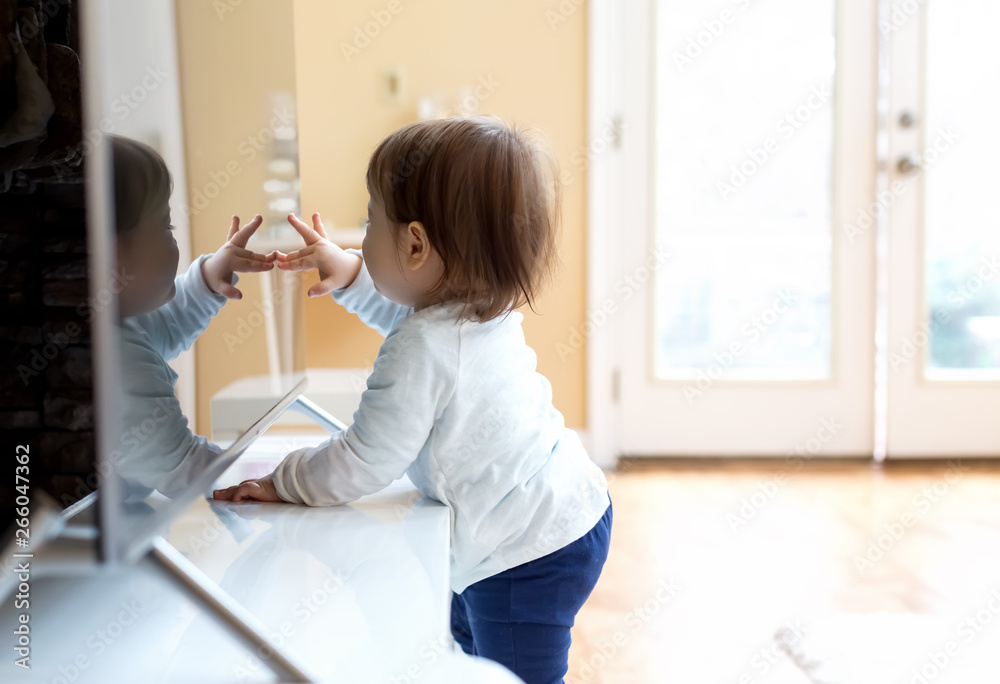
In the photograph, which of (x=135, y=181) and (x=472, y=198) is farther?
(x=472, y=198)

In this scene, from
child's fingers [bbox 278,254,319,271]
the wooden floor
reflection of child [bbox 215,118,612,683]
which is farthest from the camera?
the wooden floor

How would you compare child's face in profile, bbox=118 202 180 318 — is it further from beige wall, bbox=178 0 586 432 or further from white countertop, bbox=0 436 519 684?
beige wall, bbox=178 0 586 432

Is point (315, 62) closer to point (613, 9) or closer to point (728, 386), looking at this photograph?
point (613, 9)

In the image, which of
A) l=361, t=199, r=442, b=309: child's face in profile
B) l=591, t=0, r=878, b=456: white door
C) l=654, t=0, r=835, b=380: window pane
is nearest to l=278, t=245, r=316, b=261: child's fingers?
l=361, t=199, r=442, b=309: child's face in profile

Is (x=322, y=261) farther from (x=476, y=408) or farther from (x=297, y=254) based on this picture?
(x=476, y=408)

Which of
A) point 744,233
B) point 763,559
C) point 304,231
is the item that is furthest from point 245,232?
point 744,233

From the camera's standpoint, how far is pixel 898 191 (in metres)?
2.59

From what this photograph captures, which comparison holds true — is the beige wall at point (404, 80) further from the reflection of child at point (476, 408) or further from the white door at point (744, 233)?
the reflection of child at point (476, 408)

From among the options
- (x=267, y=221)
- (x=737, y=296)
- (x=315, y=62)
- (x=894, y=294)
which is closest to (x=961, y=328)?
(x=894, y=294)

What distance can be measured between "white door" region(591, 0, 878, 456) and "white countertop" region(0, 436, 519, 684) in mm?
1958

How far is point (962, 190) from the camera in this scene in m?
2.60

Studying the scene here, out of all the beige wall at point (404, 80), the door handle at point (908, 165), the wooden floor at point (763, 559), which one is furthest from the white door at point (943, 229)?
the beige wall at point (404, 80)

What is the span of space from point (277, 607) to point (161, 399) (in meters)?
0.17

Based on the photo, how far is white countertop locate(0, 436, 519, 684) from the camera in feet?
1.61
